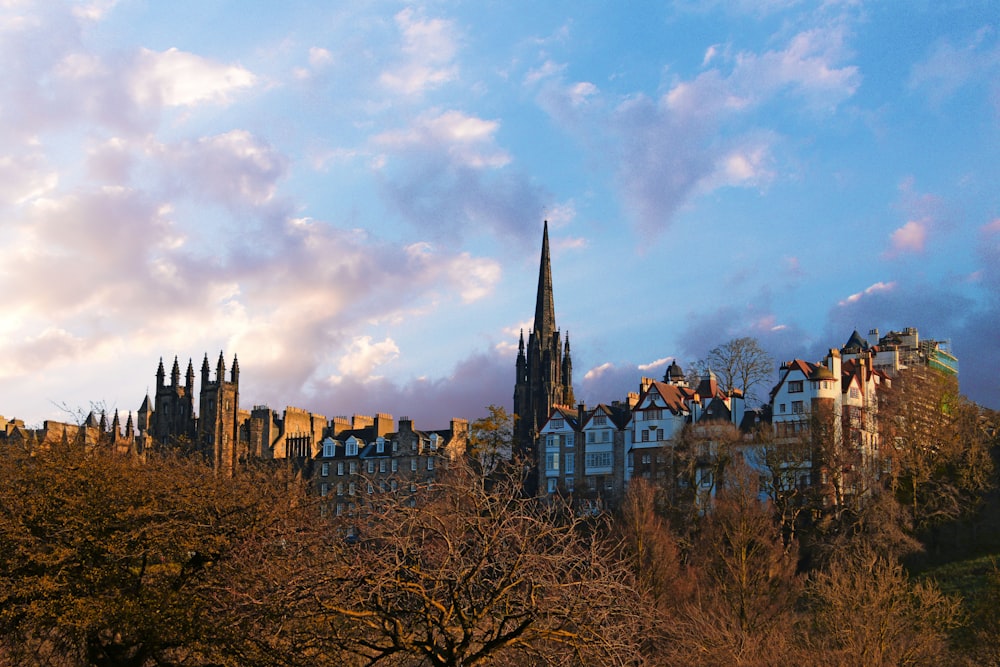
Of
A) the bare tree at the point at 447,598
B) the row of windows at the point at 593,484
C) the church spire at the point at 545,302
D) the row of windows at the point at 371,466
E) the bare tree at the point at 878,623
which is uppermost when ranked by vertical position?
the church spire at the point at 545,302

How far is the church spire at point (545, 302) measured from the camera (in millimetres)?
129125

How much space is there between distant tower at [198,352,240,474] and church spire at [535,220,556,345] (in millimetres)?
36819

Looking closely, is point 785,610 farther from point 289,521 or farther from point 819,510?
point 289,521

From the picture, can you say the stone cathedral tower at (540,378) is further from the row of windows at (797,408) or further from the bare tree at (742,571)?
the bare tree at (742,571)

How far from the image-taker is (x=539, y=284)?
449 feet

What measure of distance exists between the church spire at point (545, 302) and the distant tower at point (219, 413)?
121ft

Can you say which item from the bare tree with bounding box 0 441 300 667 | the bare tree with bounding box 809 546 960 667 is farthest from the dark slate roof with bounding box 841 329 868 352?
the bare tree with bounding box 0 441 300 667

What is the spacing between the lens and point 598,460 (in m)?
81.6

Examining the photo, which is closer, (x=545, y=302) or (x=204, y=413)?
(x=204, y=413)

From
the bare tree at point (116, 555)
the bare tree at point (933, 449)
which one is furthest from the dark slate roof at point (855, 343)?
the bare tree at point (116, 555)

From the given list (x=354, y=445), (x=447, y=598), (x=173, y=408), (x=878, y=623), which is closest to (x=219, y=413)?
(x=173, y=408)

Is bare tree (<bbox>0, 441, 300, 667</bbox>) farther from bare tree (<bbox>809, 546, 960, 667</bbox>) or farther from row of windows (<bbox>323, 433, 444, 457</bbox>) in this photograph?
row of windows (<bbox>323, 433, 444, 457</bbox>)

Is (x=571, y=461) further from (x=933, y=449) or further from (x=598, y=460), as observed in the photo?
(x=933, y=449)

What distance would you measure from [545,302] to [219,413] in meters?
44.5
